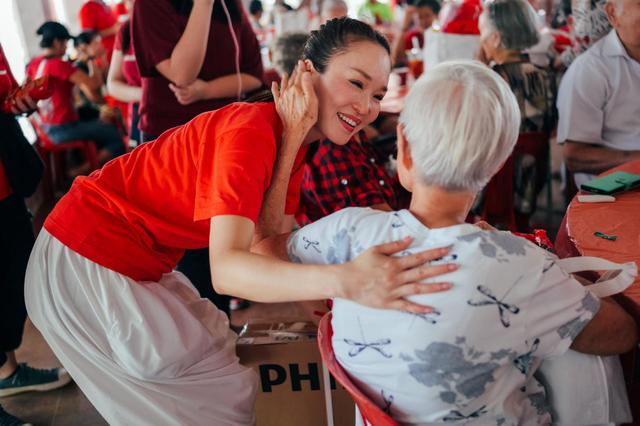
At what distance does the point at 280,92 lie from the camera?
1500mm

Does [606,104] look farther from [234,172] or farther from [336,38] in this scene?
[234,172]

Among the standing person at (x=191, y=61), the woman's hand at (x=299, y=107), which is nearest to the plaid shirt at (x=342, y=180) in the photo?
the standing person at (x=191, y=61)

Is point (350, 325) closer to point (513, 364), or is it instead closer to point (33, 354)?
point (513, 364)

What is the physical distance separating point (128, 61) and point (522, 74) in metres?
1.79

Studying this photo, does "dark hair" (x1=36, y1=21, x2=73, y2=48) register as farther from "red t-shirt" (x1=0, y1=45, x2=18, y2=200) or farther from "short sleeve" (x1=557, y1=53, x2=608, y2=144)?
"short sleeve" (x1=557, y1=53, x2=608, y2=144)

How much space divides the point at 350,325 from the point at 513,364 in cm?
29

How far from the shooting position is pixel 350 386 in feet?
3.75

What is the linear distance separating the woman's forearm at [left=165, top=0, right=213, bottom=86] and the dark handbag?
545 mm

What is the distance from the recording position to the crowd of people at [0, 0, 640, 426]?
1.03 m

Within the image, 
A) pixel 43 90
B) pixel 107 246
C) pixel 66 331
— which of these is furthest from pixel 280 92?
pixel 43 90

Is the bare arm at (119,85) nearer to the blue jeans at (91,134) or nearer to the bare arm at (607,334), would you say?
the blue jeans at (91,134)

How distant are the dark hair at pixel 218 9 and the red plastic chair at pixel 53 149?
2.83 metres

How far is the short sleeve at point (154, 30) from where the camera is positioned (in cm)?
221

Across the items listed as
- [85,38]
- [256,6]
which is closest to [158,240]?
[85,38]
